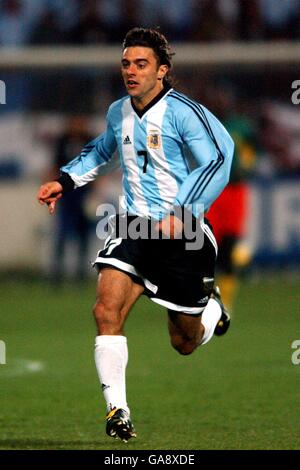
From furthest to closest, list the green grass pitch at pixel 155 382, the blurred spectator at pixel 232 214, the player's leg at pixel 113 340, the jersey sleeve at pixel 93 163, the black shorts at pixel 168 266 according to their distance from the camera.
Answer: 1. the blurred spectator at pixel 232 214
2. the jersey sleeve at pixel 93 163
3. the black shorts at pixel 168 266
4. the green grass pitch at pixel 155 382
5. the player's leg at pixel 113 340

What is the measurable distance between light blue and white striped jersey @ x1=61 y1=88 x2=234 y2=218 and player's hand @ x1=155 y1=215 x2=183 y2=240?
0.37 meters

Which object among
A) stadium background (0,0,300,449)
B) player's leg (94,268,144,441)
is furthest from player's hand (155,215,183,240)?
stadium background (0,0,300,449)

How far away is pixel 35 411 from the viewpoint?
8.28m

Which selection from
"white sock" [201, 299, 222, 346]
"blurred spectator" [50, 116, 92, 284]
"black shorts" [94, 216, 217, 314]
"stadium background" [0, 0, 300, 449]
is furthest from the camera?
"blurred spectator" [50, 116, 92, 284]

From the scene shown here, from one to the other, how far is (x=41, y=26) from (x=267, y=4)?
2.93m

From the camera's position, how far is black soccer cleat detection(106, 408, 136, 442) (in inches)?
268

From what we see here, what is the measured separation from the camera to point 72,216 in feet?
55.3

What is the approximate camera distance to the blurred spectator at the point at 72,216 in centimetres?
1634

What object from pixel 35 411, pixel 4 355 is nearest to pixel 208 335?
pixel 35 411

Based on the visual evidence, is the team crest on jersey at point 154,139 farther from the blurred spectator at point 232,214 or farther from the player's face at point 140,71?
the blurred spectator at point 232,214

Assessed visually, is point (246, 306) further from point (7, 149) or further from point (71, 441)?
point (71, 441)

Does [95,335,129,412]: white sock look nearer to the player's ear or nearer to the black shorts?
the black shorts

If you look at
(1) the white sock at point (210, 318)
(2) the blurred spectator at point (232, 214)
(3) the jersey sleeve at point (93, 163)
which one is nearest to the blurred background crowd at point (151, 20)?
(2) the blurred spectator at point (232, 214)

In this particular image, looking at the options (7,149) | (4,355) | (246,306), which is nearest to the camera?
(4,355)
